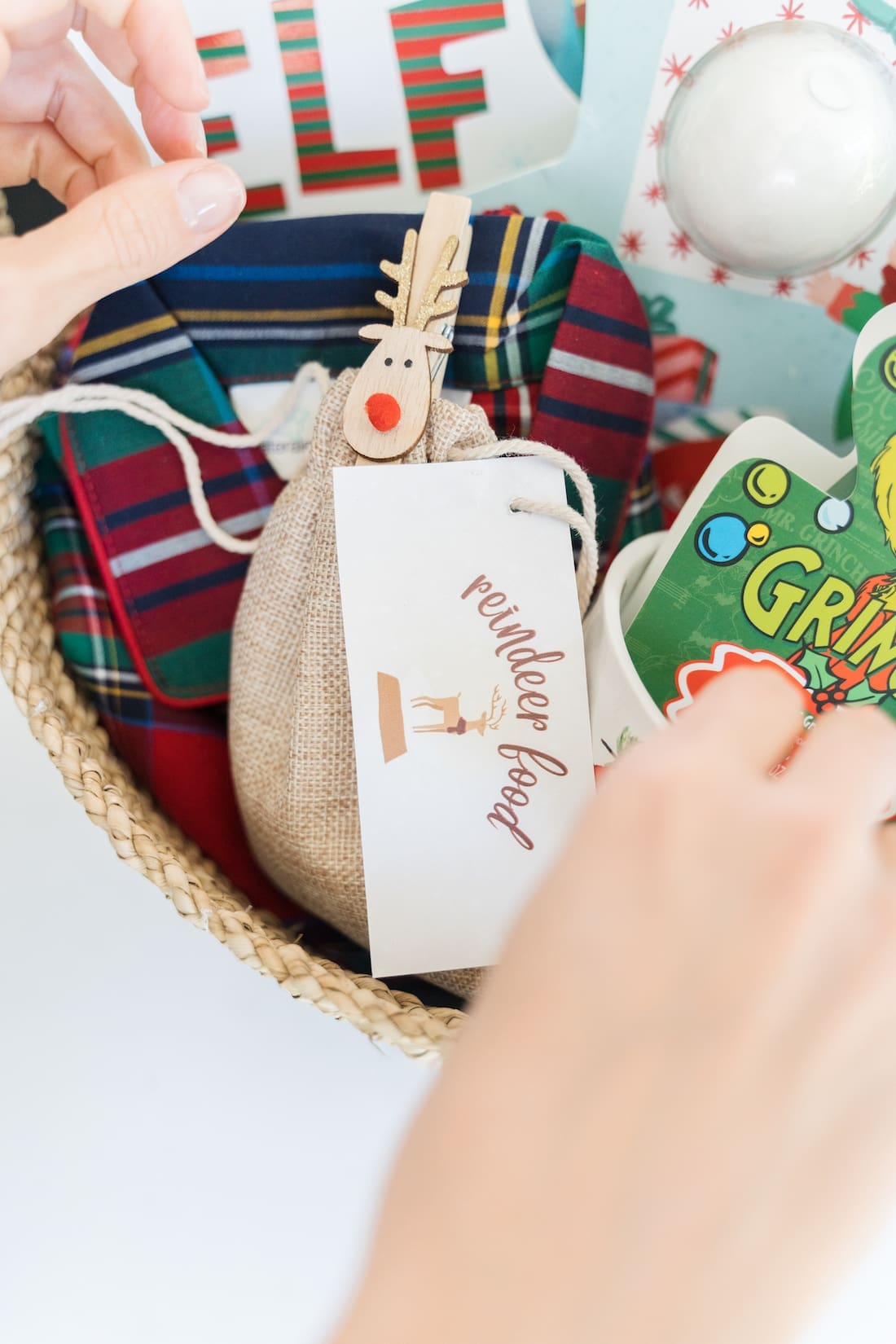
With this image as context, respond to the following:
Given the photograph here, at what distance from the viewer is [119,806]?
0.49m

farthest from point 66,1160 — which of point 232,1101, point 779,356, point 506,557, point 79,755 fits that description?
point 779,356

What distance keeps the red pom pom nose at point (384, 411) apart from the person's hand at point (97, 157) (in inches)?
4.1

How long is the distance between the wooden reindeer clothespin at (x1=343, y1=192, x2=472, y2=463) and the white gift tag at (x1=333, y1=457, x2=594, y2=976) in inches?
0.9

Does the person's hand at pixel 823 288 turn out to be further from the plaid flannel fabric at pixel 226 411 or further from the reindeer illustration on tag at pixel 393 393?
the reindeer illustration on tag at pixel 393 393

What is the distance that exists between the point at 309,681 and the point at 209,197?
23 cm

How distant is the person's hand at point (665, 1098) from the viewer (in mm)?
210

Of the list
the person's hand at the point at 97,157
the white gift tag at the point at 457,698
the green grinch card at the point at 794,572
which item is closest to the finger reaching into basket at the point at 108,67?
the person's hand at the point at 97,157

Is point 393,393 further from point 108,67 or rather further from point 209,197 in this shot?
point 108,67

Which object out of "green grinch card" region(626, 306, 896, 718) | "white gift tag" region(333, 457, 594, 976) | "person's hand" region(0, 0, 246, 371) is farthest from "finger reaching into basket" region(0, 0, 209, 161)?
"green grinch card" region(626, 306, 896, 718)

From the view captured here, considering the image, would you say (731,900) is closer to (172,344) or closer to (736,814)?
(736,814)

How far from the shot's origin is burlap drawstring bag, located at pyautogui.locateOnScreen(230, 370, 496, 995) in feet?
1.64

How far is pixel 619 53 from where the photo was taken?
571mm

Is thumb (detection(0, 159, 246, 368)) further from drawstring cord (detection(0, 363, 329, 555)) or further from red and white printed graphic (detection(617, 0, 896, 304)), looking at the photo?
red and white printed graphic (detection(617, 0, 896, 304))

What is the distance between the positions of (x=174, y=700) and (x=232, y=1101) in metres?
0.25
